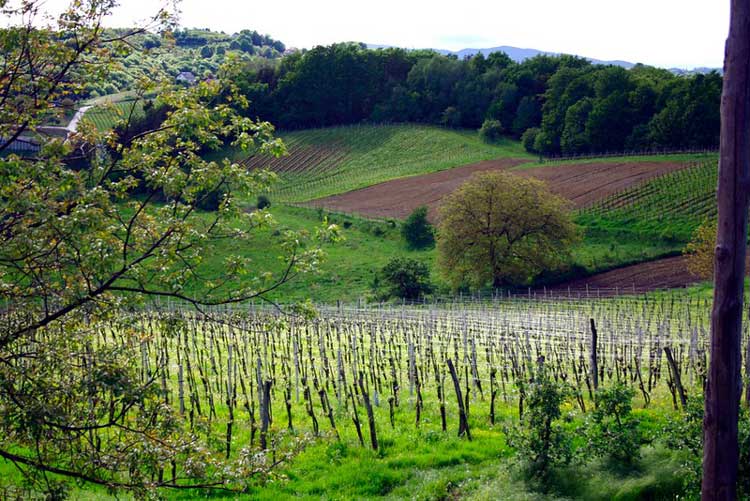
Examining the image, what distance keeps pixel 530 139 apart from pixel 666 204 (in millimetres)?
34627

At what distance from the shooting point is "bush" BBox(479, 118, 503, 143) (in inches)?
3656

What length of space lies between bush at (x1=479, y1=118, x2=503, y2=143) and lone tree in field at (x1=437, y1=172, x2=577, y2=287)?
1689 inches

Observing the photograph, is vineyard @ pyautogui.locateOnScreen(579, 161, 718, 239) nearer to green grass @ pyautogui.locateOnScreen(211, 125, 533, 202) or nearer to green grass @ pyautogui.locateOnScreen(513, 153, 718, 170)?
green grass @ pyautogui.locateOnScreen(513, 153, 718, 170)

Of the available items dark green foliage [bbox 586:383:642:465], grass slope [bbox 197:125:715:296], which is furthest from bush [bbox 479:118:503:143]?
dark green foliage [bbox 586:383:642:465]

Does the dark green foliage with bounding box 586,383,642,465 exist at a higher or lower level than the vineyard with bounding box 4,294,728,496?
higher

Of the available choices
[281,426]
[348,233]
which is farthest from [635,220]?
[281,426]

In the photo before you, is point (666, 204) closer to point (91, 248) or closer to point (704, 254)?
point (704, 254)

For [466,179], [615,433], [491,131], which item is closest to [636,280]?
[466,179]

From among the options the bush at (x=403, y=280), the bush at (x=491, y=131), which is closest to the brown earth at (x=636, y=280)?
the bush at (x=403, y=280)

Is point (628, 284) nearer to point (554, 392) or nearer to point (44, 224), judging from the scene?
point (554, 392)

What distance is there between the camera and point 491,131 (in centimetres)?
9325

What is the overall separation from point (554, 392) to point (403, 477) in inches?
110

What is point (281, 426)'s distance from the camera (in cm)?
1466

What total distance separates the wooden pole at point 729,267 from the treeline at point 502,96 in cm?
6962
